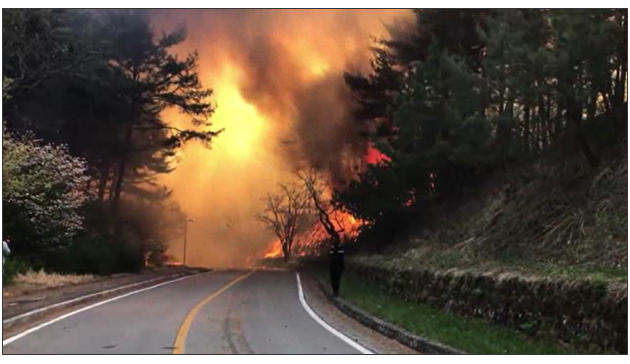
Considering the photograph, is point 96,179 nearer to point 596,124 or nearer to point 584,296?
point 596,124

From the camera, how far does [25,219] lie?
70.0ft

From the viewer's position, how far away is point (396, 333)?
11.3 meters

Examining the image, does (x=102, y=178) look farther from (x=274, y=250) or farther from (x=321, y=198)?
(x=274, y=250)

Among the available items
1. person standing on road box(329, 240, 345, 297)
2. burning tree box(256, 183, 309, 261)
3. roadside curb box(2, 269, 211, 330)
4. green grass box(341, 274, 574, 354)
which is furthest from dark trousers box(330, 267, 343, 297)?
burning tree box(256, 183, 309, 261)

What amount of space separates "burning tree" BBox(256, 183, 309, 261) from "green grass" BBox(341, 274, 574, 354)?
23890mm

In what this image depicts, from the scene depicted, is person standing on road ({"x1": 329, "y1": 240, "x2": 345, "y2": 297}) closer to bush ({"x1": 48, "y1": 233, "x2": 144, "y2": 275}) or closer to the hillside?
the hillside

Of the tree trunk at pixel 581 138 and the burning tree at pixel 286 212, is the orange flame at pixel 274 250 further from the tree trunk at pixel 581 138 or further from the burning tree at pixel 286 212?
the tree trunk at pixel 581 138

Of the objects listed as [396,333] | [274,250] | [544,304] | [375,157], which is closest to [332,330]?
[396,333]

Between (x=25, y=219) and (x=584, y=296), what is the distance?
57.6 ft

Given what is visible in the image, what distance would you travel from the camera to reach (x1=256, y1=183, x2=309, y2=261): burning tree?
139ft

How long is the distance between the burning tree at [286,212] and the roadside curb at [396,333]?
24.1 meters

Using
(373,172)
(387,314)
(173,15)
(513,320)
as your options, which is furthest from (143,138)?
(513,320)

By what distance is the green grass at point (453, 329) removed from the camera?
30.8 feet

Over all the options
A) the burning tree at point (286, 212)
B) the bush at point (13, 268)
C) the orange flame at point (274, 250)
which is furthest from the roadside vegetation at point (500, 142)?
the orange flame at point (274, 250)
